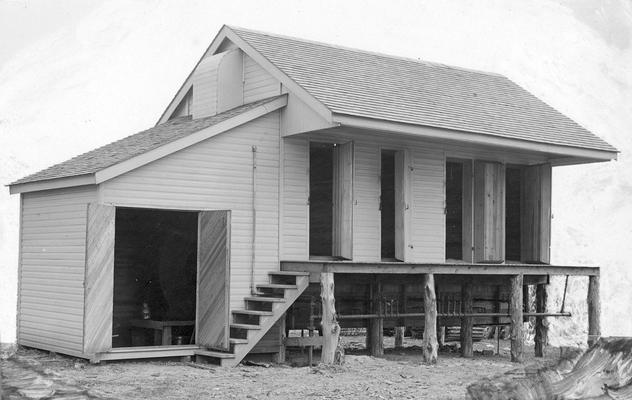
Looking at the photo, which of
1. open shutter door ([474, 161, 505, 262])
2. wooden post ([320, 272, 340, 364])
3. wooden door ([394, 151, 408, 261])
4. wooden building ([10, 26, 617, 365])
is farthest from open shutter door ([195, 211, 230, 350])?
open shutter door ([474, 161, 505, 262])

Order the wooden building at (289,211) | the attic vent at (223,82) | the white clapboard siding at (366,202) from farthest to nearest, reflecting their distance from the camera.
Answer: the attic vent at (223,82)
the white clapboard siding at (366,202)
the wooden building at (289,211)

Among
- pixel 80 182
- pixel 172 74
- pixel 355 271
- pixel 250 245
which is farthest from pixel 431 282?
pixel 172 74

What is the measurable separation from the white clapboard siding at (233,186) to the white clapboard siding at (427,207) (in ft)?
9.04

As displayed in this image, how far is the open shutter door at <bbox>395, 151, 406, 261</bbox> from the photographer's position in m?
17.7

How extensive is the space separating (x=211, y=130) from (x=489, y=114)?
5.83 meters

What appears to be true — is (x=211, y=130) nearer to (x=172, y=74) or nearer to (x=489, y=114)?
(x=489, y=114)

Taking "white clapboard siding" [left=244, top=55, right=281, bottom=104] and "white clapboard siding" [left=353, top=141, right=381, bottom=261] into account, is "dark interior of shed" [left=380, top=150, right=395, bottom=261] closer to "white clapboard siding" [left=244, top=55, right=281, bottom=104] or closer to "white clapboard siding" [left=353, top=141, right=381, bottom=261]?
"white clapboard siding" [left=353, top=141, right=381, bottom=261]

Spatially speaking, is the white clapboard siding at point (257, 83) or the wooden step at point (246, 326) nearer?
the wooden step at point (246, 326)

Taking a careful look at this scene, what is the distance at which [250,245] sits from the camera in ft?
53.7

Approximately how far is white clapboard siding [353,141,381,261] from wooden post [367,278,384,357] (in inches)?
27.8

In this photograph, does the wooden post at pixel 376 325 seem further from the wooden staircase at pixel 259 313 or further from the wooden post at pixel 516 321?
the wooden post at pixel 516 321

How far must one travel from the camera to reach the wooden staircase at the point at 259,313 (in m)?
15.5

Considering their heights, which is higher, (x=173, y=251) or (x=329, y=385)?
(x=173, y=251)

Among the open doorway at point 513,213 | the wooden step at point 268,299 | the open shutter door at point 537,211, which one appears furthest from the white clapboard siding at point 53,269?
the open doorway at point 513,213
